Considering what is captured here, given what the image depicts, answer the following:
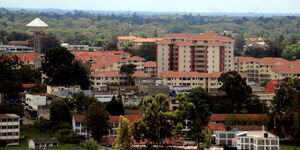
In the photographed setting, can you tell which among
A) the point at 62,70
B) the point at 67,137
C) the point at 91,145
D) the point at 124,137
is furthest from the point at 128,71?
the point at 91,145

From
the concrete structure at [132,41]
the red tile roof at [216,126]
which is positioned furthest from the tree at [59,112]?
the concrete structure at [132,41]

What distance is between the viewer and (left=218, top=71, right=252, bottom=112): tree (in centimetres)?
4006

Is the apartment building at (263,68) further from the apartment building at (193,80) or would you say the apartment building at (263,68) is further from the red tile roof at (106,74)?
the red tile roof at (106,74)

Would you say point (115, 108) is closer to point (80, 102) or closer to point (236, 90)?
point (80, 102)

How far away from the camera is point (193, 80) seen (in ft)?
146

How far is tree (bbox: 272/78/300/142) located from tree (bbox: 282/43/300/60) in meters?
26.7

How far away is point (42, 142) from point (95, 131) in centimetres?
234

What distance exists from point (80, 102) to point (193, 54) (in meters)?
10.8

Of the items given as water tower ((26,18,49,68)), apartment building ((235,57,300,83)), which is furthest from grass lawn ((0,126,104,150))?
apartment building ((235,57,300,83))

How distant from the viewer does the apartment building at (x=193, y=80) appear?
145ft

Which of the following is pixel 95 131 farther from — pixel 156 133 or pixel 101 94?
pixel 101 94

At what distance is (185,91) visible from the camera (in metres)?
42.6

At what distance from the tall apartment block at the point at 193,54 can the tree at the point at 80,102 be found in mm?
10232

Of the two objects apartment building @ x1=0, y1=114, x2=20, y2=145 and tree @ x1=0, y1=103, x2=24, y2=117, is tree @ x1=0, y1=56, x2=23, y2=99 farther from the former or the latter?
apartment building @ x1=0, y1=114, x2=20, y2=145
